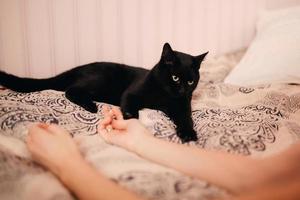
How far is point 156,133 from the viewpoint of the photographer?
92cm

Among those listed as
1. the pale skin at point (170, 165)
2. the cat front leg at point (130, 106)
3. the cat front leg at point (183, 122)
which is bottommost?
the cat front leg at point (130, 106)

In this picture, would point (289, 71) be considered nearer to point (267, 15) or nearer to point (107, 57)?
point (267, 15)

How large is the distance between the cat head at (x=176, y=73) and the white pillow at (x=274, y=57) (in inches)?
13.9

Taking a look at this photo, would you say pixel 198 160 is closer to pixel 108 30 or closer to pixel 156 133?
pixel 156 133

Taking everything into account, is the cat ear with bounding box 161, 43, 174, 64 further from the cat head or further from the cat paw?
the cat paw

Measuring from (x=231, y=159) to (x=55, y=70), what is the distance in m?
1.09

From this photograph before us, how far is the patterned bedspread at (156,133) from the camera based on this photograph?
646 millimetres

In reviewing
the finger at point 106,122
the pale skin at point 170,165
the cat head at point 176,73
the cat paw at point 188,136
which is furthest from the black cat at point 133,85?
the pale skin at point 170,165

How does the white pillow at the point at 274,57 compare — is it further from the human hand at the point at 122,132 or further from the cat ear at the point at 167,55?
the human hand at the point at 122,132

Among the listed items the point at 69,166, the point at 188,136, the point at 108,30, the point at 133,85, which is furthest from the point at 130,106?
the point at 69,166

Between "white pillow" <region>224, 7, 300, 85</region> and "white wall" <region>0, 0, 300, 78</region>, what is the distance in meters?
0.26

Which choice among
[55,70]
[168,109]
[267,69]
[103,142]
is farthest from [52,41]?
[267,69]

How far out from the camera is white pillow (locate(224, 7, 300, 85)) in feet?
4.93

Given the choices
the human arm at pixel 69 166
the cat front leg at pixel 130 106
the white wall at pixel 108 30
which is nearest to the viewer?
the human arm at pixel 69 166
